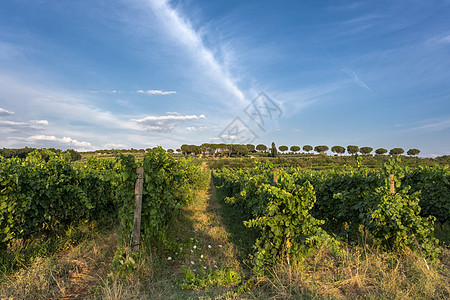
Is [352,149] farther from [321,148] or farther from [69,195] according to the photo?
[69,195]

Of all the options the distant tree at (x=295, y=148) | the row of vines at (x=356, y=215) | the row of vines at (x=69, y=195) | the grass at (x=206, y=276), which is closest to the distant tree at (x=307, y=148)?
the distant tree at (x=295, y=148)

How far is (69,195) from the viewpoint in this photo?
607 cm

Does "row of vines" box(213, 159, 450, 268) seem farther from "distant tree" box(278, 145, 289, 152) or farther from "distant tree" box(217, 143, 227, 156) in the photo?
"distant tree" box(278, 145, 289, 152)

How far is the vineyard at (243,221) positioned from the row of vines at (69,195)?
0.07ft

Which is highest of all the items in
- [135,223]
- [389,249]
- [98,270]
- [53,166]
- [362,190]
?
[53,166]

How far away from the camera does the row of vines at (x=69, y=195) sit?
464 cm

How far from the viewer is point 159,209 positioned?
512 cm

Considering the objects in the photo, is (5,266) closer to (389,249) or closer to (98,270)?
(98,270)

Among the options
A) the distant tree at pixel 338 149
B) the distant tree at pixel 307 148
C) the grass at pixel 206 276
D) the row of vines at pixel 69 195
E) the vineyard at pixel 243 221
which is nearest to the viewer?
the grass at pixel 206 276

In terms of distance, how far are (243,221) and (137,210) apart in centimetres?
218

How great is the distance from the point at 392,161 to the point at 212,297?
16.9 feet

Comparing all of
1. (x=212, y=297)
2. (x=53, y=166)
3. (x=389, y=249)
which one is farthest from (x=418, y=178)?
(x=53, y=166)

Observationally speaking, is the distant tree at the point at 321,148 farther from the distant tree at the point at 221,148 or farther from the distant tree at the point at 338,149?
the distant tree at the point at 221,148

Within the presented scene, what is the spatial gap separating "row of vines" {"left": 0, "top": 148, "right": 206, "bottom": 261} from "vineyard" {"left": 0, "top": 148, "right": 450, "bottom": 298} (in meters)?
0.02
